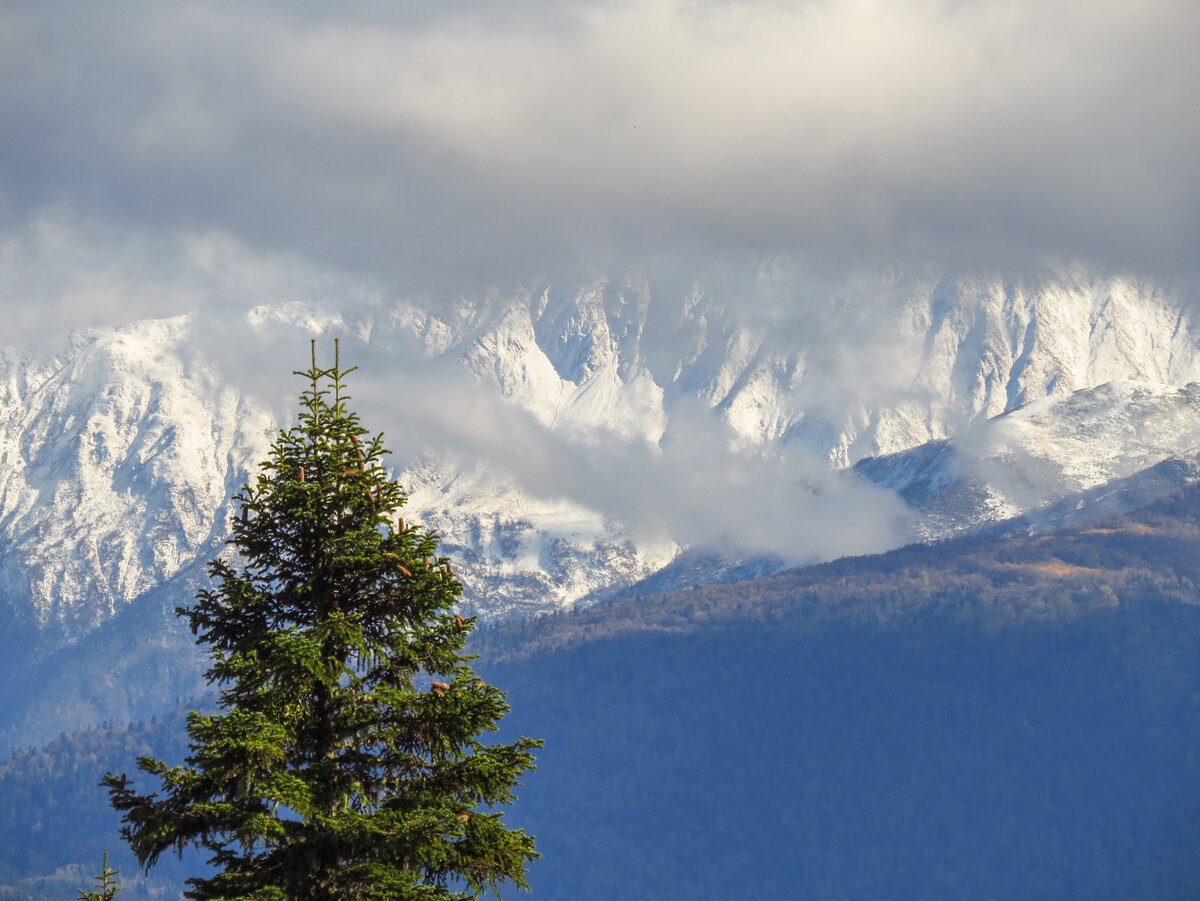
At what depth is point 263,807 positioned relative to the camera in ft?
87.6

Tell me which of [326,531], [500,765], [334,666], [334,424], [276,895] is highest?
[334,424]

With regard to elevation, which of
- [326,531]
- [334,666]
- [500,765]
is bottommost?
[500,765]

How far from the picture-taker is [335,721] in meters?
27.9

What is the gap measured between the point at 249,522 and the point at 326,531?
1388 mm

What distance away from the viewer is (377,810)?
Result: 89.5 ft

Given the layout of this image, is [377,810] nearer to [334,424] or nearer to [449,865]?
[449,865]

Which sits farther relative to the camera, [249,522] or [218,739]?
[249,522]

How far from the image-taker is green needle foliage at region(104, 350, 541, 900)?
86.4 feet

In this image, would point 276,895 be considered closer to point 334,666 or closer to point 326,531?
point 334,666

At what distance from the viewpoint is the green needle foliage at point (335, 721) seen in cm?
2633

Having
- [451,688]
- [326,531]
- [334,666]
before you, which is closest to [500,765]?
[451,688]

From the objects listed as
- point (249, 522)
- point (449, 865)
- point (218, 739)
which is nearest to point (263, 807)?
point (218, 739)

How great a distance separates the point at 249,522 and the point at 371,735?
169 inches

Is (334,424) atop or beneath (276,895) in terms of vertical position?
atop
